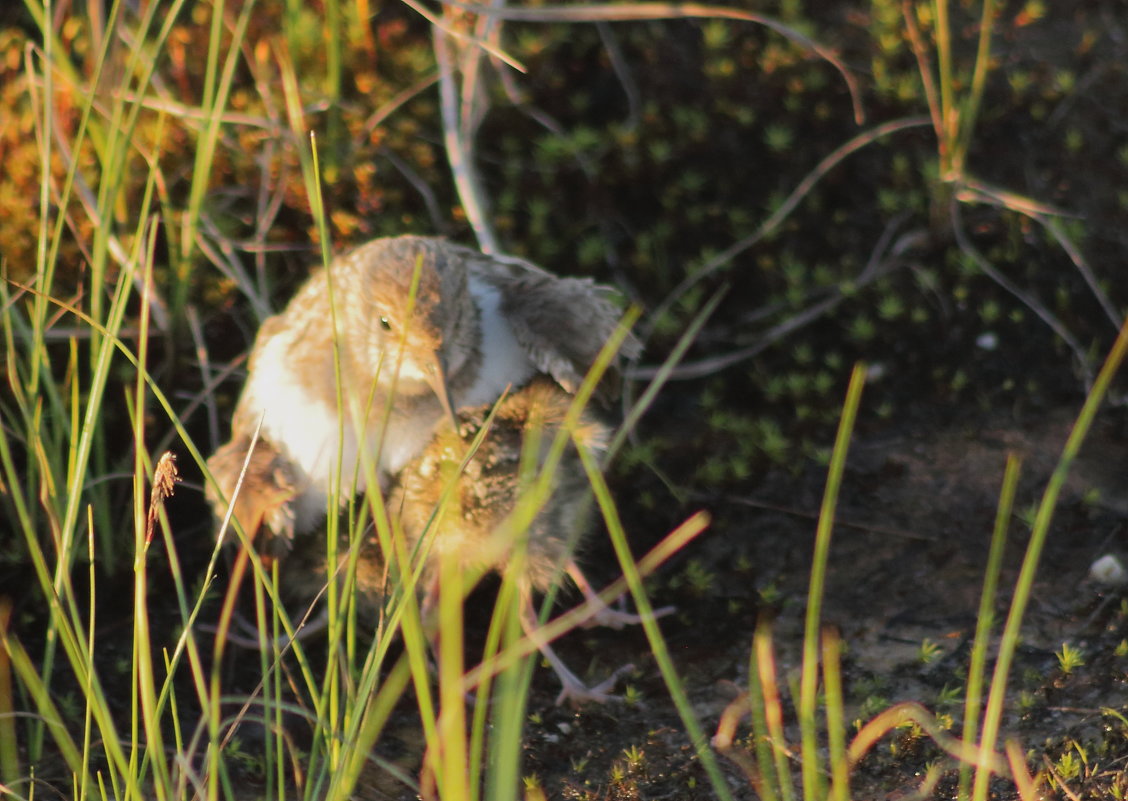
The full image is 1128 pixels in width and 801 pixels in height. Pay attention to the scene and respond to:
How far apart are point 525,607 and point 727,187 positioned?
178 centimetres

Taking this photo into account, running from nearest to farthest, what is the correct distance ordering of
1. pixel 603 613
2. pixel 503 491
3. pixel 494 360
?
pixel 503 491
pixel 494 360
pixel 603 613

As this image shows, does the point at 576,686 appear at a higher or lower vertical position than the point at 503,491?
lower

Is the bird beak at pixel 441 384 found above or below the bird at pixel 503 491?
above

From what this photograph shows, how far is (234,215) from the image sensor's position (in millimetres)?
4352

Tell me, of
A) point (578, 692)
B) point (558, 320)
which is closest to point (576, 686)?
point (578, 692)

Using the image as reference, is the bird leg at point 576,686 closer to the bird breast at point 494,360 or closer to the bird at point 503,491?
the bird at point 503,491

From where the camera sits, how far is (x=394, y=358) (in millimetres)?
3311

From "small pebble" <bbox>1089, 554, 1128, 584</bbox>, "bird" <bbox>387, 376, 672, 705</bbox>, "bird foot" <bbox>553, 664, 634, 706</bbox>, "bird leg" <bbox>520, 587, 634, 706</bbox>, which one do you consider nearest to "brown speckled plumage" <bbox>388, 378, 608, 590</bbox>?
"bird" <bbox>387, 376, 672, 705</bbox>

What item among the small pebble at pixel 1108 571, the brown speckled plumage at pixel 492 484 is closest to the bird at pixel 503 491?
the brown speckled plumage at pixel 492 484

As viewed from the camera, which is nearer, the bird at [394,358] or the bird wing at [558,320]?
the bird at [394,358]

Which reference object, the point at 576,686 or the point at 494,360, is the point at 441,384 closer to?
the point at 494,360

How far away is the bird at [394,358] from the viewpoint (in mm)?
3250

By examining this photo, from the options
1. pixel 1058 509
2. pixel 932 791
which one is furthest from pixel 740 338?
pixel 932 791

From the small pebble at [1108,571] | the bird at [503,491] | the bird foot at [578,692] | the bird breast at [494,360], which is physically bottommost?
the bird foot at [578,692]
